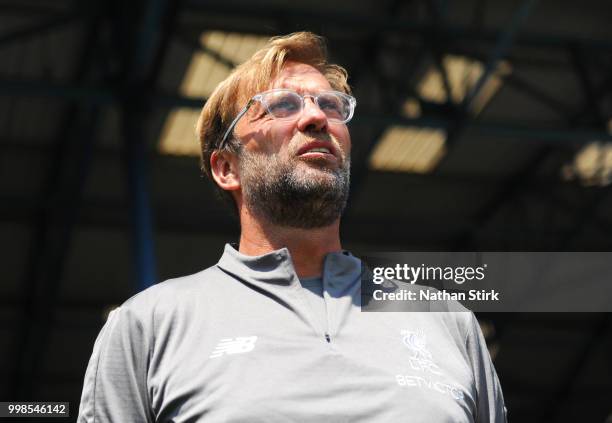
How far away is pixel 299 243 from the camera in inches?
95.6

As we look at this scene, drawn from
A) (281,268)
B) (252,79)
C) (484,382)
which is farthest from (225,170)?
(484,382)

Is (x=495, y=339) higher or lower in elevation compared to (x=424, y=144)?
lower

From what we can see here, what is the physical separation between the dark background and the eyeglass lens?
241 inches

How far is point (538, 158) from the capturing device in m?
13.5

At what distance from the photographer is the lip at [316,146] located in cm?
244

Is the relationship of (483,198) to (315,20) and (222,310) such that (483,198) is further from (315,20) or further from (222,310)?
(222,310)

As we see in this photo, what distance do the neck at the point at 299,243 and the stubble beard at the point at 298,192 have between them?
17 mm

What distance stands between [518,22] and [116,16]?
390cm

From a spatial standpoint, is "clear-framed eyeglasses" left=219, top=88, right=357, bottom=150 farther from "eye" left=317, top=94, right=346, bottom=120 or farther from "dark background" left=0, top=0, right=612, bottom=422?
"dark background" left=0, top=0, right=612, bottom=422

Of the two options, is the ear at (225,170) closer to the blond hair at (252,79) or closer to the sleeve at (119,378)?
the blond hair at (252,79)

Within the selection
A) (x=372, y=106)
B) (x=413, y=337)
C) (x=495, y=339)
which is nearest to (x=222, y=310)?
(x=413, y=337)

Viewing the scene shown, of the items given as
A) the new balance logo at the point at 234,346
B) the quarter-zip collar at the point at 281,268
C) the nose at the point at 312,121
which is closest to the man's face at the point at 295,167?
the nose at the point at 312,121

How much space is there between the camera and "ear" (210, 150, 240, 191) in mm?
2648

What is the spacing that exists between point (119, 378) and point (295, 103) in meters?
0.85
